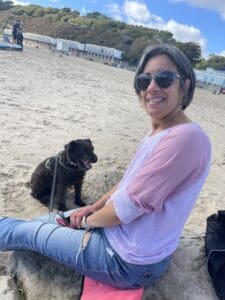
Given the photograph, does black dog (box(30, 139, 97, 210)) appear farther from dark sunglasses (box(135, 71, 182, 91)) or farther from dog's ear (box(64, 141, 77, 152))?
dark sunglasses (box(135, 71, 182, 91))

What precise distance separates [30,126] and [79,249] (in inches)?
199

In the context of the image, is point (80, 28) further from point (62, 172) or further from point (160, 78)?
point (160, 78)

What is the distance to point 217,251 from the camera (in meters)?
2.89

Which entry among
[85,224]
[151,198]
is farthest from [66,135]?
[151,198]

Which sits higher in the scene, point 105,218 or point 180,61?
point 180,61

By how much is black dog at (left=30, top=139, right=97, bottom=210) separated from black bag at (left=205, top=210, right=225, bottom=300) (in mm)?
1980

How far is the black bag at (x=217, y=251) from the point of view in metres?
2.82

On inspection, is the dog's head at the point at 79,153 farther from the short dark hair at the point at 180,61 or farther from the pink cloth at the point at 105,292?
the short dark hair at the point at 180,61

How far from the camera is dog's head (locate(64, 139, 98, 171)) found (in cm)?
467

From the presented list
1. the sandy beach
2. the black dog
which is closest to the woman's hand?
the sandy beach

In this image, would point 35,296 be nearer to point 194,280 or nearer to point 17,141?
point 194,280

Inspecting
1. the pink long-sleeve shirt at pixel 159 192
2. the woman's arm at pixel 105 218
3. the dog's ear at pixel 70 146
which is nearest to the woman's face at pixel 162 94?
the pink long-sleeve shirt at pixel 159 192

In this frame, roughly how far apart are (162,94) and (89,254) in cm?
116

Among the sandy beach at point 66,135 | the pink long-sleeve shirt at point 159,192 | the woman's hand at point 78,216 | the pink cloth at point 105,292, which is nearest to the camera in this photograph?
the pink long-sleeve shirt at point 159,192
